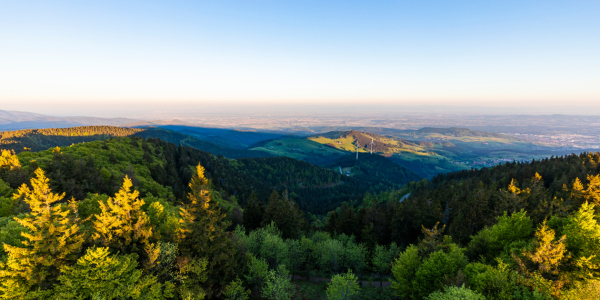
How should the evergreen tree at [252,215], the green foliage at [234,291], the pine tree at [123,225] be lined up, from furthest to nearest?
the evergreen tree at [252,215]
the green foliage at [234,291]
the pine tree at [123,225]

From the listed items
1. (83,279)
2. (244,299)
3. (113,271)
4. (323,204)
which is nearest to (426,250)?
(244,299)

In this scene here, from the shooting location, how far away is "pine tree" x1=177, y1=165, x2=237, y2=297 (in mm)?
33688

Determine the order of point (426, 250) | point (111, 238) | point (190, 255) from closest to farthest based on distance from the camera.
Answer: point (111, 238)
point (190, 255)
point (426, 250)

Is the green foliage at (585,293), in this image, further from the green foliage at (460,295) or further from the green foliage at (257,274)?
the green foliage at (257,274)

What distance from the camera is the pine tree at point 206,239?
3369 cm

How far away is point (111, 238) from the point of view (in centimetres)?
2847

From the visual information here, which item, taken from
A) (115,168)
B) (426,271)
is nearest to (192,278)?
(426,271)

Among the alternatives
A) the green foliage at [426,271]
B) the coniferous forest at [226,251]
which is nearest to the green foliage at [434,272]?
the green foliage at [426,271]

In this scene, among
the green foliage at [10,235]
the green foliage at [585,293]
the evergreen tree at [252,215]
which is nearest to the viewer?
the green foliage at [585,293]

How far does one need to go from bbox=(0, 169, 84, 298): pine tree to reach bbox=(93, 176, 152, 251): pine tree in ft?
7.69

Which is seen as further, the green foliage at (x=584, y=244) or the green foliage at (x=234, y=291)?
the green foliage at (x=234, y=291)

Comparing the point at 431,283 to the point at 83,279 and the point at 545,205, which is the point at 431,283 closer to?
the point at 545,205

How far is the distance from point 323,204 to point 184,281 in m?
172

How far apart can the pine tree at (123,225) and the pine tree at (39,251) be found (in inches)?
92.3
